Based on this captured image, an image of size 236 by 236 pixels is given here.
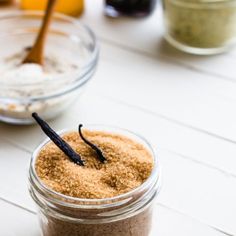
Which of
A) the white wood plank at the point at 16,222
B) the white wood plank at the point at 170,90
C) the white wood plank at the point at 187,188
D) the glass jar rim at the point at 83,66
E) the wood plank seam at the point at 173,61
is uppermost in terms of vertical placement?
the glass jar rim at the point at 83,66

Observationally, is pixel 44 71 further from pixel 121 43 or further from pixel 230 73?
pixel 230 73

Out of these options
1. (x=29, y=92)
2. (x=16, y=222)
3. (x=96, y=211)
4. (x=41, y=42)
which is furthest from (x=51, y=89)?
(x=96, y=211)

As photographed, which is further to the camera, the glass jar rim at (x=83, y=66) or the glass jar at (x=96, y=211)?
the glass jar rim at (x=83, y=66)

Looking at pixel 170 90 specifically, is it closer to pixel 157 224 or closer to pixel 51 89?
pixel 51 89

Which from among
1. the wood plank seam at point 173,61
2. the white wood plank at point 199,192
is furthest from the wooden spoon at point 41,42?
the white wood plank at point 199,192

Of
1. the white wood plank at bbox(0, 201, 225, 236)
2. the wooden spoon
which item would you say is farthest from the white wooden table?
the wooden spoon

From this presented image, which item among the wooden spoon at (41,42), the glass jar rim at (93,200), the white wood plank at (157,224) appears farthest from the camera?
the wooden spoon at (41,42)

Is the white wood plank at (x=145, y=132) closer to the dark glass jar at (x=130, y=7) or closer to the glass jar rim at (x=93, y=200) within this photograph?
the glass jar rim at (x=93, y=200)
